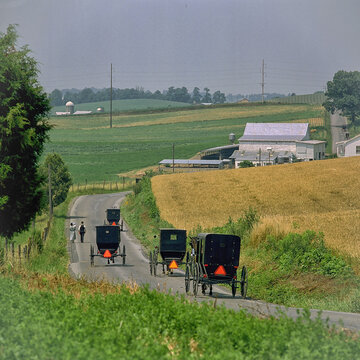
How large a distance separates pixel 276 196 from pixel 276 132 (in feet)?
245

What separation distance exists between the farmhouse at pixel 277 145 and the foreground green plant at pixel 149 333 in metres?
97.4

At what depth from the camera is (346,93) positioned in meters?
158

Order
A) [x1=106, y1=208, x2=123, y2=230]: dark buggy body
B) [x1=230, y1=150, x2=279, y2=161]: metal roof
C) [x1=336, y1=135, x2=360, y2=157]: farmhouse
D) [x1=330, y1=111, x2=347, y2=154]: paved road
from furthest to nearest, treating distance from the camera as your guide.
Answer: [x1=330, y1=111, x2=347, y2=154]: paved road
[x1=230, y1=150, x2=279, y2=161]: metal roof
[x1=336, y1=135, x2=360, y2=157]: farmhouse
[x1=106, y1=208, x2=123, y2=230]: dark buggy body

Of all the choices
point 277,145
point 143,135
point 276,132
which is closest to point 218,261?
point 277,145

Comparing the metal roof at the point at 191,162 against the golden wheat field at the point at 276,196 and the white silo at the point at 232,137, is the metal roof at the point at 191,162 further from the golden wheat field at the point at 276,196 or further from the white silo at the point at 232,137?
the golden wheat field at the point at 276,196

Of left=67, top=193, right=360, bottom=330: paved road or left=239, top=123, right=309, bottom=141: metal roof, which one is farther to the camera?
left=239, top=123, right=309, bottom=141: metal roof

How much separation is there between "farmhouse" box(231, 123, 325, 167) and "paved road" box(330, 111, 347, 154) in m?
7.53

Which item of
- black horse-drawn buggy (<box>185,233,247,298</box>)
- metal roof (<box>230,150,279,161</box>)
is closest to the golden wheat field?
black horse-drawn buggy (<box>185,233,247,298</box>)

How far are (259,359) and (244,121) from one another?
548 ft

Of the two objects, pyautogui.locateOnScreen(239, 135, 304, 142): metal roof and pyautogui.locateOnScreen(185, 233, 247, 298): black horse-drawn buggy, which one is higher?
pyautogui.locateOnScreen(239, 135, 304, 142): metal roof

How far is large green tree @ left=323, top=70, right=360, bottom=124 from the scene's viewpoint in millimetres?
153500

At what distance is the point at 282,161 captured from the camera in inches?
4508

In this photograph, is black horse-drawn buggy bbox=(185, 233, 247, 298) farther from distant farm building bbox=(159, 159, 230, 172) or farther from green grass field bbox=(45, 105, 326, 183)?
distant farm building bbox=(159, 159, 230, 172)

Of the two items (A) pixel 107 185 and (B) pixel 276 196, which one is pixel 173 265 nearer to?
(B) pixel 276 196
